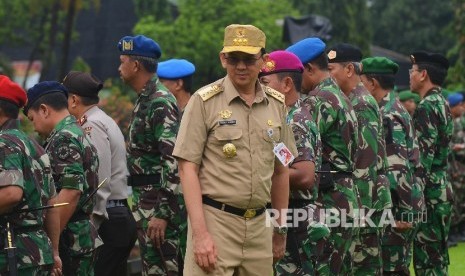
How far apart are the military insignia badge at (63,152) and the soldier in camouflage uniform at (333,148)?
1.91 metres

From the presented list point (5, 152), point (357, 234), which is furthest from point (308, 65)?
point (5, 152)

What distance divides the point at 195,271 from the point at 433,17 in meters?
67.3

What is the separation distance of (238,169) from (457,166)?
11694mm

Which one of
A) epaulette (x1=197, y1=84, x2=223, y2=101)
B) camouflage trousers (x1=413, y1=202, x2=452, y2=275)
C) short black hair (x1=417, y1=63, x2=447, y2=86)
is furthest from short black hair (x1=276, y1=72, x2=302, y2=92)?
camouflage trousers (x1=413, y1=202, x2=452, y2=275)

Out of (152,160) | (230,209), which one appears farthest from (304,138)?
(152,160)

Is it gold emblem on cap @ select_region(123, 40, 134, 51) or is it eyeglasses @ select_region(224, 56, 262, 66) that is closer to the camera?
eyeglasses @ select_region(224, 56, 262, 66)

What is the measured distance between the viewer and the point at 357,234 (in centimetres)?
957

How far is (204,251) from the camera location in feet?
22.3

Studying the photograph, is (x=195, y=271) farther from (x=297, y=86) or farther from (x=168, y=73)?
(x=168, y=73)

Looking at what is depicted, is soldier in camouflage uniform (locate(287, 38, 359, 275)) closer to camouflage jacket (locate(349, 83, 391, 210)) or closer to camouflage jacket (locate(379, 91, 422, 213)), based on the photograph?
camouflage jacket (locate(349, 83, 391, 210))

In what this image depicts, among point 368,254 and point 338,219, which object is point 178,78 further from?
point 338,219

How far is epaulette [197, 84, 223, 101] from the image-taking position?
7.08 m

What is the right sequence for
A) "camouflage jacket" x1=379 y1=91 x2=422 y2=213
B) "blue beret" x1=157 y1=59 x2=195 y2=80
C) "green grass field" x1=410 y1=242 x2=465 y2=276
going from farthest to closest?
"green grass field" x1=410 y1=242 x2=465 y2=276 < "blue beret" x1=157 y1=59 x2=195 y2=80 < "camouflage jacket" x1=379 y1=91 x2=422 y2=213

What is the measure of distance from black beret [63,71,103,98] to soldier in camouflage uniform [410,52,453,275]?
11.8ft
